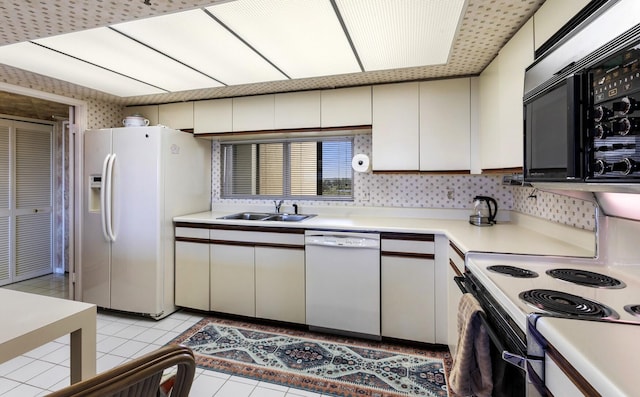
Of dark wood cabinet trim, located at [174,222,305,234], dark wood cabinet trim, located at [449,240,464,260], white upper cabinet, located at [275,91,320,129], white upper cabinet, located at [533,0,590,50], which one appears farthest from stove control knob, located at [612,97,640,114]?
white upper cabinet, located at [275,91,320,129]

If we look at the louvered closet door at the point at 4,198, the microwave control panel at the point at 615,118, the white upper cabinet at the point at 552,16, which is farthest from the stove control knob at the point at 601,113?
the louvered closet door at the point at 4,198

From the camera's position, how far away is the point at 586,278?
1154 mm

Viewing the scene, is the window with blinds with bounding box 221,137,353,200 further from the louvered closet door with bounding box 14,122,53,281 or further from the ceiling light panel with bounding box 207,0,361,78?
the louvered closet door with bounding box 14,122,53,281

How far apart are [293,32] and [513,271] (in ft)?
5.28

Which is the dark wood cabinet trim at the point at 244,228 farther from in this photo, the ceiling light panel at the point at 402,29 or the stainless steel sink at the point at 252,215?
the ceiling light panel at the point at 402,29

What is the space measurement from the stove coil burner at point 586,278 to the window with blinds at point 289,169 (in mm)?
2007

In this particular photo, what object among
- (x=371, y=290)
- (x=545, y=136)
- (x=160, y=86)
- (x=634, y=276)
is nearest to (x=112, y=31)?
(x=160, y=86)

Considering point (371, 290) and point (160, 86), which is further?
point (160, 86)

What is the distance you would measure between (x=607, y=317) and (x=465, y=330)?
1.48 feet

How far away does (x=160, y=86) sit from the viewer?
265cm

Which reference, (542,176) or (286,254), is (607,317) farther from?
(286,254)

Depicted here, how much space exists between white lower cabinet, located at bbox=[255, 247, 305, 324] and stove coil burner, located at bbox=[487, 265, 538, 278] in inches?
60.6

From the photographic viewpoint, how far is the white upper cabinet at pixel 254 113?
116 inches

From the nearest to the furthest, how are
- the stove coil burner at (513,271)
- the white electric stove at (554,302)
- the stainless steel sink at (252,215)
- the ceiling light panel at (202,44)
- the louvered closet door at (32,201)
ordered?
the white electric stove at (554,302) → the stove coil burner at (513,271) → the ceiling light panel at (202,44) → the stainless steel sink at (252,215) → the louvered closet door at (32,201)
